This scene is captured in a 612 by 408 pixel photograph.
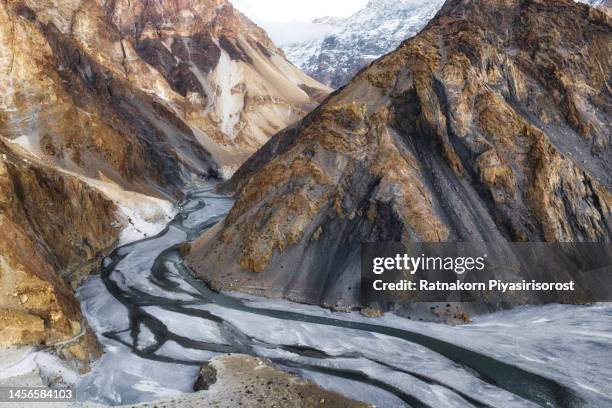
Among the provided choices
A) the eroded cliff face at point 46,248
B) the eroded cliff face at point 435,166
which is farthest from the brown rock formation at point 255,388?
the eroded cliff face at point 435,166

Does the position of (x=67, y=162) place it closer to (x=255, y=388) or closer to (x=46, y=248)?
(x=46, y=248)

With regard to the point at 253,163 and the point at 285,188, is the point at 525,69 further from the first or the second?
the point at 253,163

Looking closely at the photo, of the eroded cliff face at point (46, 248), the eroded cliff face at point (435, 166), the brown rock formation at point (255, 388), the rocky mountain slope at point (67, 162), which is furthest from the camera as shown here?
the eroded cliff face at point (435, 166)

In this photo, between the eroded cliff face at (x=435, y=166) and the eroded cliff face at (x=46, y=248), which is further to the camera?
the eroded cliff face at (x=435, y=166)

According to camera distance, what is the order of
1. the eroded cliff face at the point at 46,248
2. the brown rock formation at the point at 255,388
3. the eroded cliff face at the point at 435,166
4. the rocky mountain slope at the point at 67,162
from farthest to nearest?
the eroded cliff face at the point at 435,166, the rocky mountain slope at the point at 67,162, the eroded cliff face at the point at 46,248, the brown rock formation at the point at 255,388

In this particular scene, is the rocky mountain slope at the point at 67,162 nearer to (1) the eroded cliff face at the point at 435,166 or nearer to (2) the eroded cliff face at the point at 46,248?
(2) the eroded cliff face at the point at 46,248

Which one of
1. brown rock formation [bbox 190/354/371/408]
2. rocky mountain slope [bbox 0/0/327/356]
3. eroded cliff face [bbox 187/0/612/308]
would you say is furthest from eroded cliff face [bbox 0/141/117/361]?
eroded cliff face [bbox 187/0/612/308]

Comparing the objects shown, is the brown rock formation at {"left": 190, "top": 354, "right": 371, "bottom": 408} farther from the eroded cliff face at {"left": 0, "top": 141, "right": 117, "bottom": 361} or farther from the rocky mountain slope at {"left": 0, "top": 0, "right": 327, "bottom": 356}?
the rocky mountain slope at {"left": 0, "top": 0, "right": 327, "bottom": 356}

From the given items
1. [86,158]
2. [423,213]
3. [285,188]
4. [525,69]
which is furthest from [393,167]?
[86,158]

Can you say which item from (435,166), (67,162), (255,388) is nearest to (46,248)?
(255,388)
